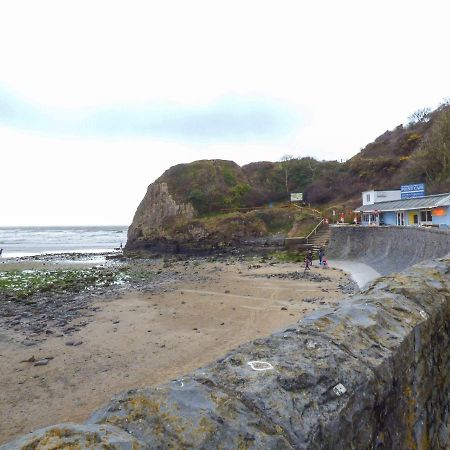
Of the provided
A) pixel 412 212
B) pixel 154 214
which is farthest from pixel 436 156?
pixel 154 214

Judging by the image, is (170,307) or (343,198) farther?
(343,198)

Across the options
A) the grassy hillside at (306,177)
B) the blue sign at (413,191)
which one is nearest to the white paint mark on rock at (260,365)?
the blue sign at (413,191)

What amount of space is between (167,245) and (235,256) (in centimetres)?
1414

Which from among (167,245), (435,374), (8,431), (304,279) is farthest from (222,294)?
(167,245)

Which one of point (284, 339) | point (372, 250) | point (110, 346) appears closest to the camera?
point (284, 339)

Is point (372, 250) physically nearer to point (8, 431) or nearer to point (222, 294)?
point (222, 294)

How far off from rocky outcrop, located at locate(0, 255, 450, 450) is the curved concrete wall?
14.4m

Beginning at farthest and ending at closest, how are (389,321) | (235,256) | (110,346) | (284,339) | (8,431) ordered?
(235,256) < (110,346) < (8,431) < (389,321) < (284,339)

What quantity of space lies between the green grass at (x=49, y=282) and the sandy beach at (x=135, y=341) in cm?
500

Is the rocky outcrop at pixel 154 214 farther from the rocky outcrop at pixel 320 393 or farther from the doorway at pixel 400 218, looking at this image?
the rocky outcrop at pixel 320 393

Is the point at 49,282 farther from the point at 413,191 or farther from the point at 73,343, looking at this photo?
the point at 413,191

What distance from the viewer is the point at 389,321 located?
3.21 meters

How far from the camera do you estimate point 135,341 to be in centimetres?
1309

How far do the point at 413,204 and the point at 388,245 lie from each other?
579 cm
